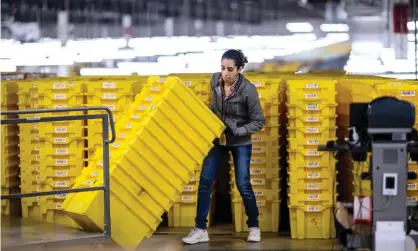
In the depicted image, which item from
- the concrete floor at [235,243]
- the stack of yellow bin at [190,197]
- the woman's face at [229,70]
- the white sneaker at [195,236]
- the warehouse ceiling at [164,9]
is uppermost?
the warehouse ceiling at [164,9]

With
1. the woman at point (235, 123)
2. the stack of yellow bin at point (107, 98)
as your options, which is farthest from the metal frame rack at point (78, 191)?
the woman at point (235, 123)

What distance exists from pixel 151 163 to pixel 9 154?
334 cm

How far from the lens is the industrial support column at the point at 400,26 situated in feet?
91.8

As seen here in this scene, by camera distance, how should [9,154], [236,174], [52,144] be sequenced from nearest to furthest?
[236,174] → [52,144] → [9,154]

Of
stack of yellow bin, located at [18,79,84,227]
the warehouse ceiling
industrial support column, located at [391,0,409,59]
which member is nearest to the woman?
stack of yellow bin, located at [18,79,84,227]

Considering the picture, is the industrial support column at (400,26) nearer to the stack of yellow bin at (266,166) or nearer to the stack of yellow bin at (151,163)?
the stack of yellow bin at (266,166)

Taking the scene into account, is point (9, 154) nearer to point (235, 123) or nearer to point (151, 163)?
point (151, 163)

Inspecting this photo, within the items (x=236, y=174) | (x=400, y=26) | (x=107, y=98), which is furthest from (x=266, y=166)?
(x=400, y=26)

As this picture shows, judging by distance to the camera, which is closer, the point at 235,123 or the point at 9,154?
the point at 235,123

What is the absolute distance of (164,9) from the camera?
37.1 meters

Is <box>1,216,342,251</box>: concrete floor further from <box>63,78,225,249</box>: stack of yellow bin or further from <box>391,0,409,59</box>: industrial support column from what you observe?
<box>391,0,409,59</box>: industrial support column

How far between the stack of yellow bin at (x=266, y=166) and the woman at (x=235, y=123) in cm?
77

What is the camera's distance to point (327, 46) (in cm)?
3881

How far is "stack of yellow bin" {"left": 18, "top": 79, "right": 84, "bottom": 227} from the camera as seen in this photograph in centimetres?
1161
